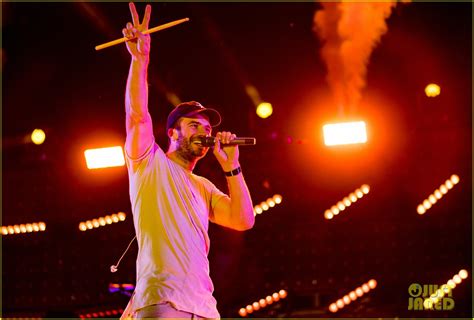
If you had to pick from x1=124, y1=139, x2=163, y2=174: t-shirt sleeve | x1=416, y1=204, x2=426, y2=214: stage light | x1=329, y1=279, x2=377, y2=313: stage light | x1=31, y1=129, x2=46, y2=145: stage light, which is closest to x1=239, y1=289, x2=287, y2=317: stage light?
x1=329, y1=279, x2=377, y2=313: stage light

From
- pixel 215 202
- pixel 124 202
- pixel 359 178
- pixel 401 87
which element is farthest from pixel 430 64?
pixel 215 202

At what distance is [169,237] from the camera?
275cm

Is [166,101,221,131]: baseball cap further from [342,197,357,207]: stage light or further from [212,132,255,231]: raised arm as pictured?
[342,197,357,207]: stage light

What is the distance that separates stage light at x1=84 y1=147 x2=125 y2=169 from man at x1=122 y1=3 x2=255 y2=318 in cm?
403

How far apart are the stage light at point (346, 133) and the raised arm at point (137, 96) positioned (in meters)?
3.86

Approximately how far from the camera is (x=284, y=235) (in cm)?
721

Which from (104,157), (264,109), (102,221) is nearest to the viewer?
(264,109)

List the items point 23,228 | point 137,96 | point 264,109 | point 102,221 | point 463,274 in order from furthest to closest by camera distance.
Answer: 1. point 23,228
2. point 102,221
3. point 264,109
4. point 463,274
5. point 137,96

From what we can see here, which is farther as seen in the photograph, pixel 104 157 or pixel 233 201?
pixel 104 157

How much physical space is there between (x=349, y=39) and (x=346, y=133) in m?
0.92

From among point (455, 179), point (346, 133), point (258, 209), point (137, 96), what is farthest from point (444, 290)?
point (137, 96)

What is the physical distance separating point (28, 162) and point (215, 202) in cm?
486

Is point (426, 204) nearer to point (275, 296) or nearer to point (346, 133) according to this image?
point (346, 133)

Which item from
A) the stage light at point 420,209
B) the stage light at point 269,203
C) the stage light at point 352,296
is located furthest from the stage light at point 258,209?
the stage light at point 420,209
